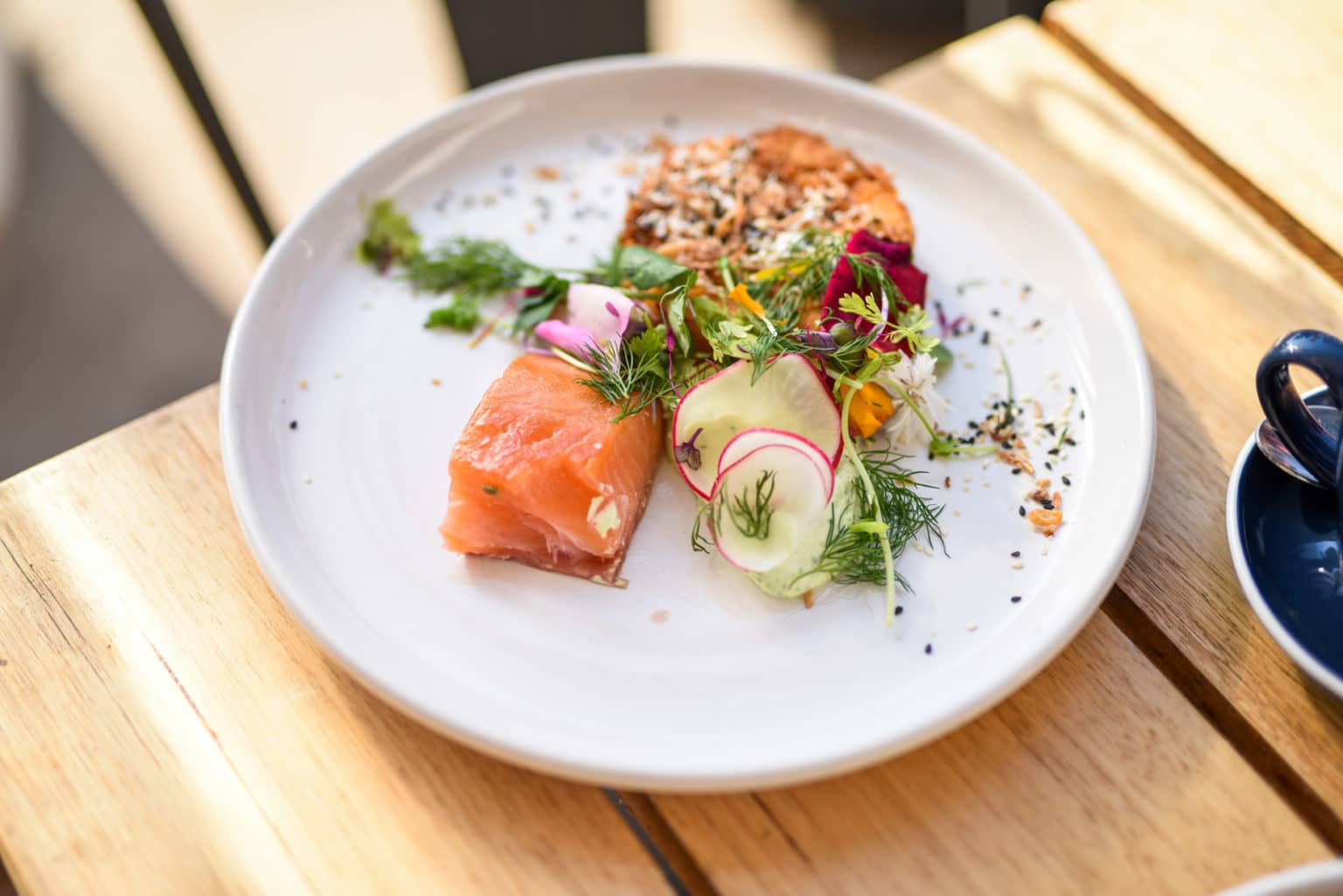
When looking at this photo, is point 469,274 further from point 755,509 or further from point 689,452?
point 755,509

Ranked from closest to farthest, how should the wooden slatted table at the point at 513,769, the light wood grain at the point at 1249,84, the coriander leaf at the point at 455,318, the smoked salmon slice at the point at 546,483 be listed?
the wooden slatted table at the point at 513,769 → the smoked salmon slice at the point at 546,483 → the coriander leaf at the point at 455,318 → the light wood grain at the point at 1249,84

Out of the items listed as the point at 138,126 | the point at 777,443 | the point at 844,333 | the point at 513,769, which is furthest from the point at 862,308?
the point at 138,126

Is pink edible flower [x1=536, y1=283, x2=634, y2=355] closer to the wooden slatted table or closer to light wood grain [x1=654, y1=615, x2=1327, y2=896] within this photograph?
the wooden slatted table

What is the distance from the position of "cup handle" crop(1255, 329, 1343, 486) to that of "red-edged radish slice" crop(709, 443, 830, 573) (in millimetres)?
681

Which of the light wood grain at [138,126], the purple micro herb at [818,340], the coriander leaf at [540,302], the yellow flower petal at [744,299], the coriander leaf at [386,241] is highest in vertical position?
the coriander leaf at [386,241]

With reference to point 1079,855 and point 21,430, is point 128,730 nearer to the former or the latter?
point 1079,855

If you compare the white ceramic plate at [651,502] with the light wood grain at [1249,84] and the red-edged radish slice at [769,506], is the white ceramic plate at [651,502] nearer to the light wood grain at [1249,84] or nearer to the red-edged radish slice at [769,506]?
the red-edged radish slice at [769,506]

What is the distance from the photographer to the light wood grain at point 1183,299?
1537mm

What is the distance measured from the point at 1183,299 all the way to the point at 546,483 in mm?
1337

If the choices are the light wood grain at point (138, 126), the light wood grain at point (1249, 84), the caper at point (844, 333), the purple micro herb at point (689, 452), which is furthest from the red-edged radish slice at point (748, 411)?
the light wood grain at point (138, 126)

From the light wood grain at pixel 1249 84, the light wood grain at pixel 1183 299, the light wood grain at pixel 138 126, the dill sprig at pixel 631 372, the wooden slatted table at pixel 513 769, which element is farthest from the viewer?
the light wood grain at pixel 138 126

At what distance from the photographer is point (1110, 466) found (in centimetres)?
172

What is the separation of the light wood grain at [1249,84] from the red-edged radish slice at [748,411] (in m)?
1.17

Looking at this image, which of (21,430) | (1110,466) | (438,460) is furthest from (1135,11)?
(21,430)
